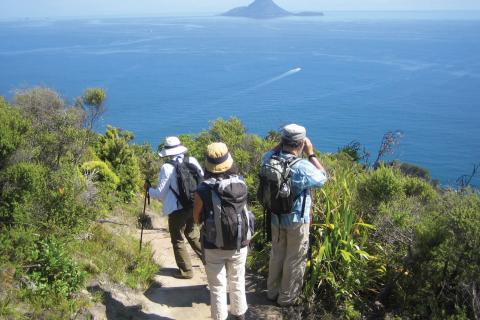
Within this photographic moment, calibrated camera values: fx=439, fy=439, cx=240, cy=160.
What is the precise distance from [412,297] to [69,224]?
3564mm

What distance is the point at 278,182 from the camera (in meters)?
3.80

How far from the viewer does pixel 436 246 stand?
11.8 feet

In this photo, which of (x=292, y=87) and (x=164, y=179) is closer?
(x=164, y=179)

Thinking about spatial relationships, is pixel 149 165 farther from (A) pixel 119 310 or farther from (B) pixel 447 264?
(B) pixel 447 264

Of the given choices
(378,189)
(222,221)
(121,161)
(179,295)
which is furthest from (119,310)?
→ (121,161)

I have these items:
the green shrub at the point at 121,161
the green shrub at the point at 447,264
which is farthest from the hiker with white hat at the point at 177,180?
the green shrub at the point at 121,161

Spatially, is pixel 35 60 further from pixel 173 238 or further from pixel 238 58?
pixel 173 238

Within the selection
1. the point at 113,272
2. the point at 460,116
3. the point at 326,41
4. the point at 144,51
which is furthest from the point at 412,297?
the point at 326,41

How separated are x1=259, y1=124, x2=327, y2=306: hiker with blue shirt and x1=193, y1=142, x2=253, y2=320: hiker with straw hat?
30cm

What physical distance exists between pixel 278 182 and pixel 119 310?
2.08 meters

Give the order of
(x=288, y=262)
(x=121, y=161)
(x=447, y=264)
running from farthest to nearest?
(x=121, y=161) → (x=288, y=262) → (x=447, y=264)

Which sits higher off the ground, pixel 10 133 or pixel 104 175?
pixel 10 133

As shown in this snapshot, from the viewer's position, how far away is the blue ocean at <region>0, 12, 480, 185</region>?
64438mm

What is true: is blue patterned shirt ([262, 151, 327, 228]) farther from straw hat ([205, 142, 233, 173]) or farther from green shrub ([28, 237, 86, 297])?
green shrub ([28, 237, 86, 297])
